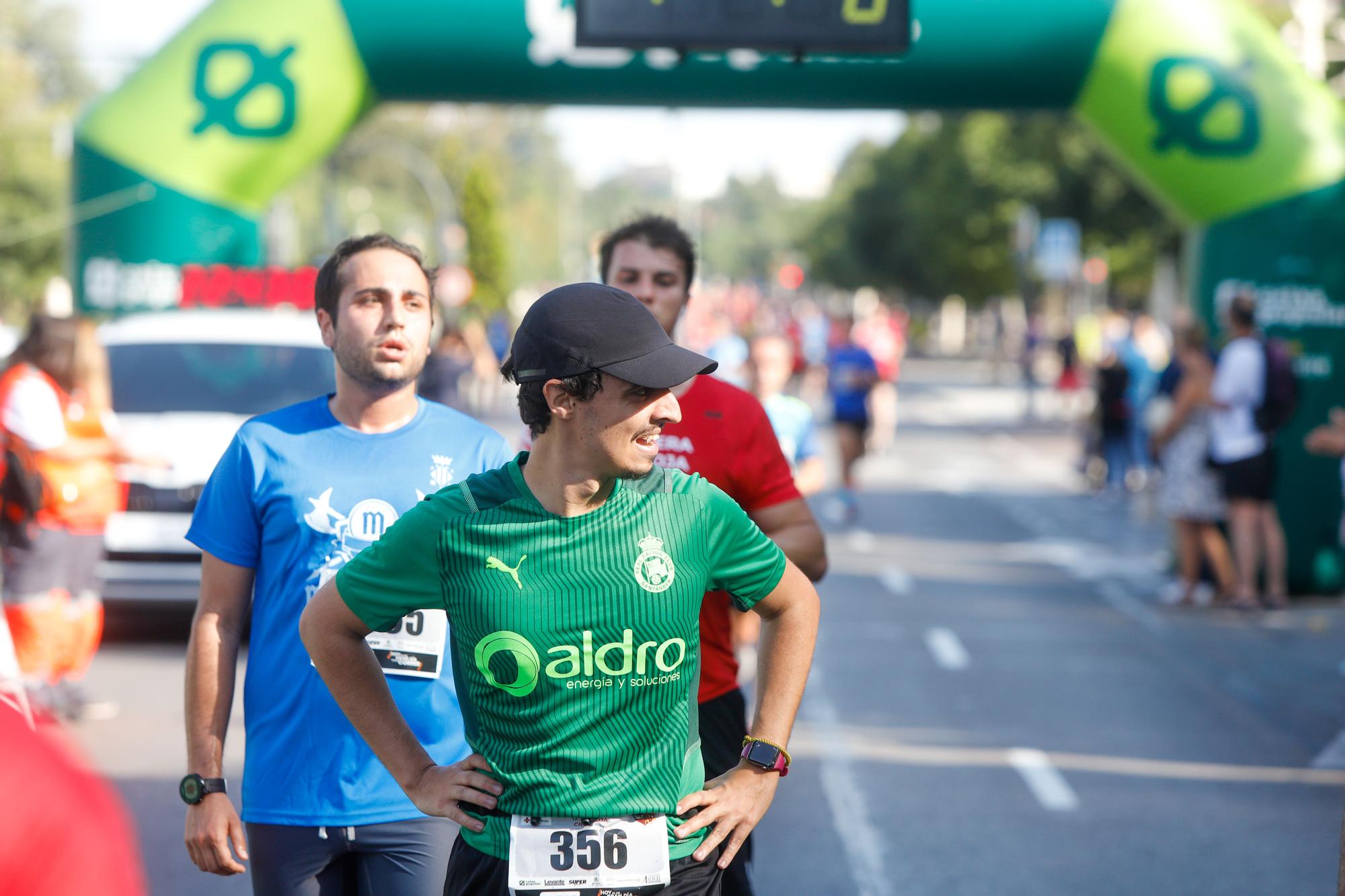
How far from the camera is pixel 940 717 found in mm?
8492

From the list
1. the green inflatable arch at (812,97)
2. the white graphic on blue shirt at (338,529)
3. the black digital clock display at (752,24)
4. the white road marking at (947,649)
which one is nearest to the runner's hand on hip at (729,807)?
the white graphic on blue shirt at (338,529)

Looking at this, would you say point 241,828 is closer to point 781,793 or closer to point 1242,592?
point 781,793

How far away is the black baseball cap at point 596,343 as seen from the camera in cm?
262

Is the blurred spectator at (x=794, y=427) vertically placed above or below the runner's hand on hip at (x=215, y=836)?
above

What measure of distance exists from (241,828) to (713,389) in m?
1.59

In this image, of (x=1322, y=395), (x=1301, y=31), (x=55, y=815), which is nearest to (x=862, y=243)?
(x=1301, y=31)

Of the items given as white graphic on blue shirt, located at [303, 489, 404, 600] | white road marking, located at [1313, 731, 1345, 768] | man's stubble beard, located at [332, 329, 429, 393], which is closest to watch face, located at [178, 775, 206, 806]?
white graphic on blue shirt, located at [303, 489, 404, 600]

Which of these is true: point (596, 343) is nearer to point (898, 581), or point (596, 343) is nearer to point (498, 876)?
point (498, 876)

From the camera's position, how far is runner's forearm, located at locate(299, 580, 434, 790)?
110 inches

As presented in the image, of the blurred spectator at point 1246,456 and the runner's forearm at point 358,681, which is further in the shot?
the blurred spectator at point 1246,456

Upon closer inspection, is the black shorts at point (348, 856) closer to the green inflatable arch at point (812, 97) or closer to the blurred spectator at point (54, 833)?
the blurred spectator at point (54, 833)

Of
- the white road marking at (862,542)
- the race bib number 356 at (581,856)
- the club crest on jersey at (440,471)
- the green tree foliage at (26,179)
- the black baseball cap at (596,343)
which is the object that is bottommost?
the white road marking at (862,542)

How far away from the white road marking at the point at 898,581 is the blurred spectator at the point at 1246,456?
2.40 metres

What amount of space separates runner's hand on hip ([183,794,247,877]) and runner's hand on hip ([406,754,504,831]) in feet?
2.30
